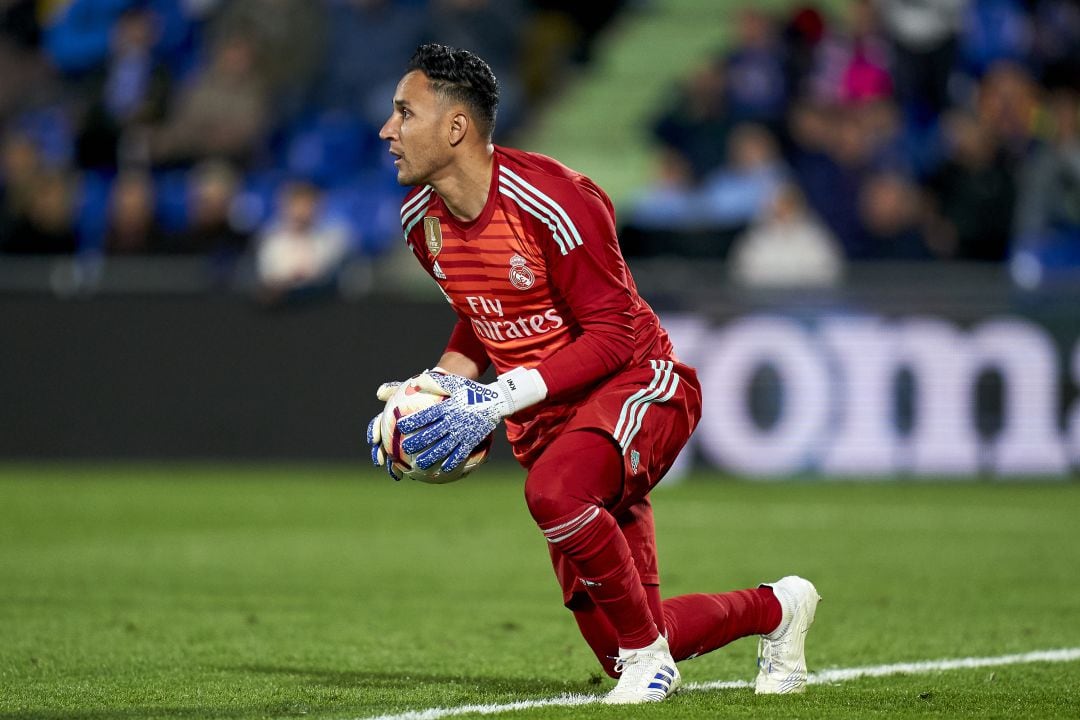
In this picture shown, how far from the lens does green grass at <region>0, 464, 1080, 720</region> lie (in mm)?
5617

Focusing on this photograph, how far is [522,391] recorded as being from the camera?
5055mm

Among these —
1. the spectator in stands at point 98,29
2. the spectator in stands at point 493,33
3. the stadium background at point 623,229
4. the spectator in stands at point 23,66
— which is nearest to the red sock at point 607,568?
the stadium background at point 623,229

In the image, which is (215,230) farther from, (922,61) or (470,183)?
(470,183)

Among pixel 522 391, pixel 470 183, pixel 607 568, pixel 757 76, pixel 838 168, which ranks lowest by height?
pixel 607 568

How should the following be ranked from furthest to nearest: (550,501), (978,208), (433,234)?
(978,208) < (433,234) < (550,501)

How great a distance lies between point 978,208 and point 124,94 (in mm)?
7919

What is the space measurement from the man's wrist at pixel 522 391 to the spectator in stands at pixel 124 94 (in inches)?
473

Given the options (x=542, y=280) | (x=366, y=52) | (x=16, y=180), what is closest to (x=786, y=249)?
(x=366, y=52)

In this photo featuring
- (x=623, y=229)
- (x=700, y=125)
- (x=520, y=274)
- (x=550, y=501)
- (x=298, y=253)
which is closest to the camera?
(x=550, y=501)

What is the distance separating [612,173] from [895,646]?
11296 millimetres

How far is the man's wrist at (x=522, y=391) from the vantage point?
16.6 feet

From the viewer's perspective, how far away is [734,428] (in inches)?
537

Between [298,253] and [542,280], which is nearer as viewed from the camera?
[542,280]

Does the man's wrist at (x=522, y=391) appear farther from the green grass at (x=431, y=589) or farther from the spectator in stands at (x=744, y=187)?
the spectator in stands at (x=744, y=187)
